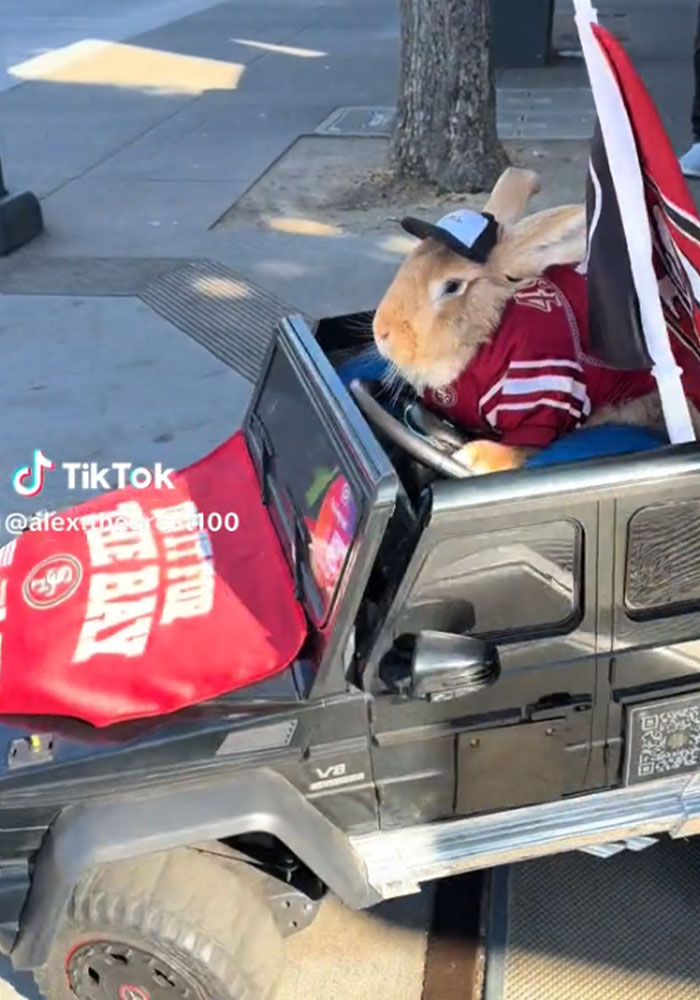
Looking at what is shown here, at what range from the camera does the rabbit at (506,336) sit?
2.98 meters

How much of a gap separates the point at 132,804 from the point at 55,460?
10.9 ft

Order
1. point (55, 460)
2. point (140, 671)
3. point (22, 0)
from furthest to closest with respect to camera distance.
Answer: point (22, 0), point (55, 460), point (140, 671)

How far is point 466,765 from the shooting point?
2752mm

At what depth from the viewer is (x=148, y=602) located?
2.91 meters

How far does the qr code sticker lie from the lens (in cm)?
280

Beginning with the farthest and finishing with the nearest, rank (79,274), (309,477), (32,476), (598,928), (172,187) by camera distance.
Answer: (172,187) → (79,274) → (32,476) → (598,928) → (309,477)

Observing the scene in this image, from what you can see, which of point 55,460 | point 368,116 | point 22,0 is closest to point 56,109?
point 368,116

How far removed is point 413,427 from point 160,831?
4.17 ft

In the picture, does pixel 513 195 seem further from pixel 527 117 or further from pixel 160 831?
pixel 527 117

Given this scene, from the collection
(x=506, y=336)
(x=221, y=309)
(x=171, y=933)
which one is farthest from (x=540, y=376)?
(x=221, y=309)

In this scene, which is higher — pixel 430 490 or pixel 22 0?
pixel 430 490

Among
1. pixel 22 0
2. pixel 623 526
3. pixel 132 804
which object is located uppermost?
pixel 623 526

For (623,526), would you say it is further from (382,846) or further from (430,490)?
(382,846)

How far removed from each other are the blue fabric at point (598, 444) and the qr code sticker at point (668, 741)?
647mm
